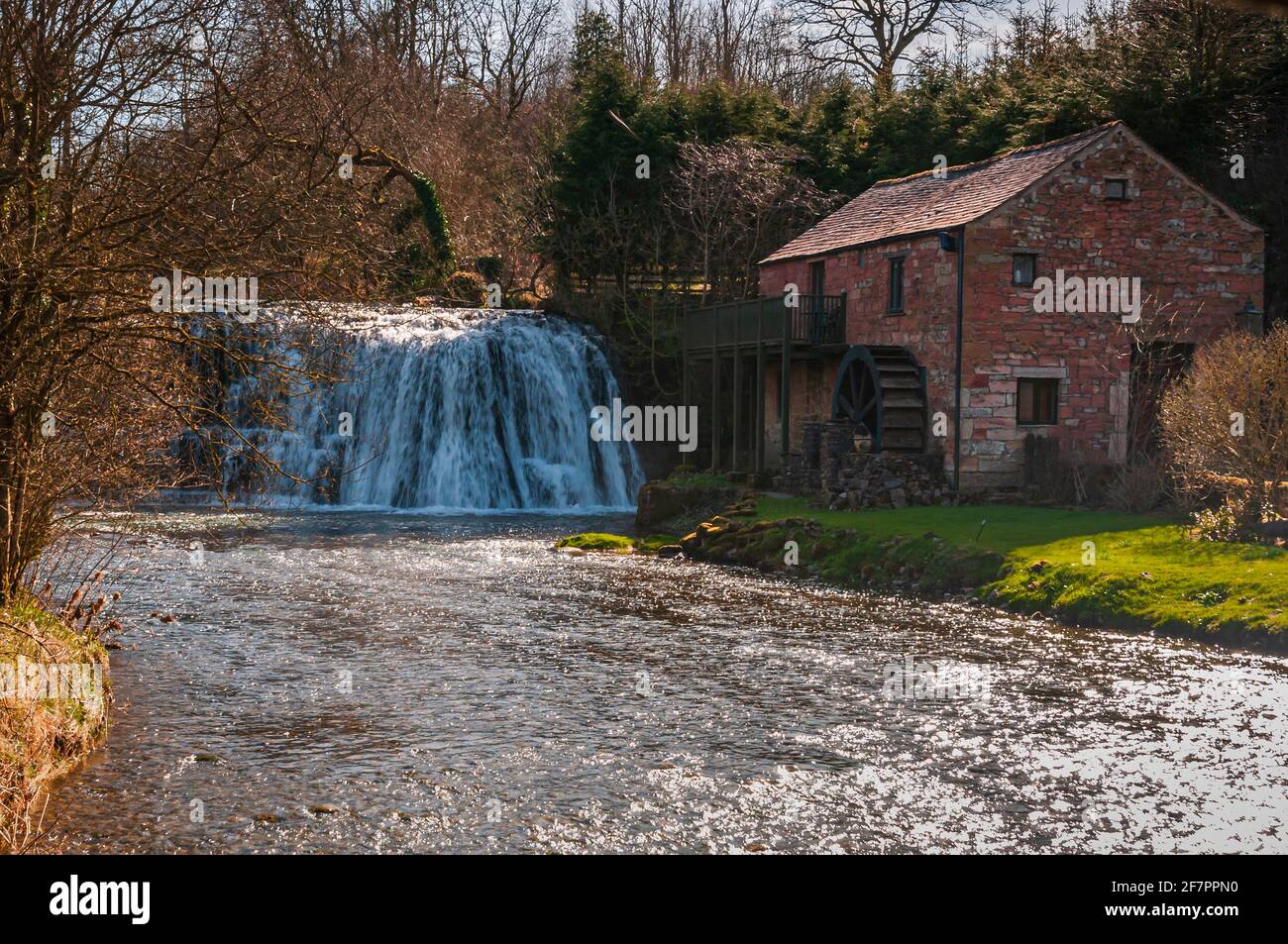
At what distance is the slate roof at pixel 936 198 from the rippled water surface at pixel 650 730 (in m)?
11.1

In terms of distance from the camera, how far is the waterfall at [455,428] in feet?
103

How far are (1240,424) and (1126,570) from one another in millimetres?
3012

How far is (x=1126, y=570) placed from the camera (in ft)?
57.4

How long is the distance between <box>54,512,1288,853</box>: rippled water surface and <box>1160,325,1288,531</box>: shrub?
4327mm

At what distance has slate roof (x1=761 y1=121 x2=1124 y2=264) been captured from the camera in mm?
A: 26188

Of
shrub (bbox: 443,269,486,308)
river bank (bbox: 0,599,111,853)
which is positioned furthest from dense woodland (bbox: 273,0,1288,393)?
river bank (bbox: 0,599,111,853)

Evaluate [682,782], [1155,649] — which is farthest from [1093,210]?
[682,782]

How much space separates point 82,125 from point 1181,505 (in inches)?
680

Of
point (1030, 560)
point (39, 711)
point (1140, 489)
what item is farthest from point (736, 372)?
point (39, 711)

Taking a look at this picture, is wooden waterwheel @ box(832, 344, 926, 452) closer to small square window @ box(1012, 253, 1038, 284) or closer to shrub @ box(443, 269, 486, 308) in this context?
small square window @ box(1012, 253, 1038, 284)

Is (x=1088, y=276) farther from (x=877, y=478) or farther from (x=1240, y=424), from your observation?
(x=1240, y=424)

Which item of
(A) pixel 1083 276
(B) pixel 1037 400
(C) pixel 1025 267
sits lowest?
(B) pixel 1037 400

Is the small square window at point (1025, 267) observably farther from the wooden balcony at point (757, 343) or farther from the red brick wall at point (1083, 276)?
the wooden balcony at point (757, 343)

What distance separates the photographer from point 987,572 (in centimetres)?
1892
